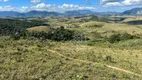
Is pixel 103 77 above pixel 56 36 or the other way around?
above

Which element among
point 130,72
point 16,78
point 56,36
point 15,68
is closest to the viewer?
point 16,78

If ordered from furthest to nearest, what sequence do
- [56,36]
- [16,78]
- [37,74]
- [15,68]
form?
[56,36] < [15,68] < [37,74] < [16,78]

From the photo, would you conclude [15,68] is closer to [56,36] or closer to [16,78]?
[16,78]

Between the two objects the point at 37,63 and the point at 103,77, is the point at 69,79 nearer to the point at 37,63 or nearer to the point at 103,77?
the point at 103,77

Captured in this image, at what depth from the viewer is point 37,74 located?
18.6m

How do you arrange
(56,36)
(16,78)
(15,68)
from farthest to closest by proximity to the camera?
(56,36) → (15,68) → (16,78)

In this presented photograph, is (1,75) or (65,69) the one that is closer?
(1,75)

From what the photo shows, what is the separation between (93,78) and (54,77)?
3255 mm

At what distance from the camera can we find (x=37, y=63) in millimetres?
22953

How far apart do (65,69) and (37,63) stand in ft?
12.2

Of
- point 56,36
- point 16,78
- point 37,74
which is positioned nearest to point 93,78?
point 37,74

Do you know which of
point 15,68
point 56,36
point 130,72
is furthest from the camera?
point 56,36

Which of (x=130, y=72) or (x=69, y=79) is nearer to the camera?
(x=69, y=79)

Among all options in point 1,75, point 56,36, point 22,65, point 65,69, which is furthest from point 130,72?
point 56,36
